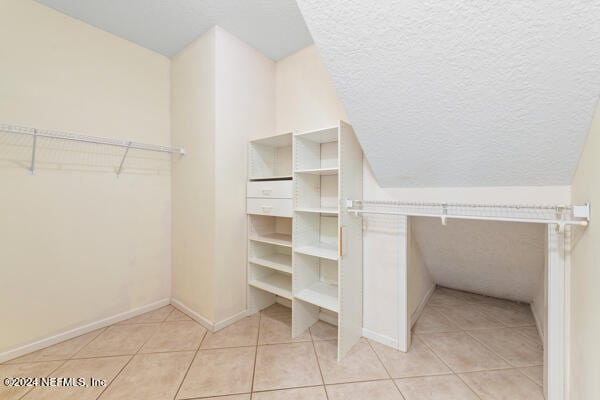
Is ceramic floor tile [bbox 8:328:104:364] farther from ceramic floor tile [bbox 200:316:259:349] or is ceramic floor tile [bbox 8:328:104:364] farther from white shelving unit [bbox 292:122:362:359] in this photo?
white shelving unit [bbox 292:122:362:359]

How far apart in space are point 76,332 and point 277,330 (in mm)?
1565

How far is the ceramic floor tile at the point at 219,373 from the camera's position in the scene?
4.27 ft

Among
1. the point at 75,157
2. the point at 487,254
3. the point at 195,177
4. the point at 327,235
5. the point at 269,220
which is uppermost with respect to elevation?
the point at 75,157

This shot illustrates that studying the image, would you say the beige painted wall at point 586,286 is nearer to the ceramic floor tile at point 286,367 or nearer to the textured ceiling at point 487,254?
the textured ceiling at point 487,254

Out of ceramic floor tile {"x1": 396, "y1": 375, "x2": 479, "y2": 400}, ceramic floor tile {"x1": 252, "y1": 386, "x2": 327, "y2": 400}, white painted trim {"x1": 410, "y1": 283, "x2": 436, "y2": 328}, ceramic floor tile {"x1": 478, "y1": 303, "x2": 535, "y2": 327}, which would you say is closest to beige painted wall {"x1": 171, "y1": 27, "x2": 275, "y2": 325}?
ceramic floor tile {"x1": 252, "y1": 386, "x2": 327, "y2": 400}

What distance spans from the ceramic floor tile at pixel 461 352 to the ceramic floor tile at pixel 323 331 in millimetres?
687

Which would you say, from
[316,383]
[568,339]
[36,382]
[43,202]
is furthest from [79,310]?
[568,339]

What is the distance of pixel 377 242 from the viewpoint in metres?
1.75

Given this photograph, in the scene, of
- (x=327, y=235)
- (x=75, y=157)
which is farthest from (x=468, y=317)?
(x=75, y=157)

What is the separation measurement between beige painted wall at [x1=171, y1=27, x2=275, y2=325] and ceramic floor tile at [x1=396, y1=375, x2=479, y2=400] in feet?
4.55

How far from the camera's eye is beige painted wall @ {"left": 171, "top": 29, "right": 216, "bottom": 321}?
193cm

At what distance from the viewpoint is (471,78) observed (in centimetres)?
99

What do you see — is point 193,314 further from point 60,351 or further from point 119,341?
point 60,351

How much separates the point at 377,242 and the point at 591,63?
1308 mm
